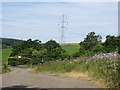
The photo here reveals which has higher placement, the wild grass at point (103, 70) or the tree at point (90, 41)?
the tree at point (90, 41)

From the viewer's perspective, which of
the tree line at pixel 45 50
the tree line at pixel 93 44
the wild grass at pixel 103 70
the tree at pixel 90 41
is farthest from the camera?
the tree at pixel 90 41

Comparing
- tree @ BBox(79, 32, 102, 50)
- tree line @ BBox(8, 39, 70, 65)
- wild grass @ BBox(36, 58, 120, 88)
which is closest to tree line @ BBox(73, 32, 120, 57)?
tree @ BBox(79, 32, 102, 50)

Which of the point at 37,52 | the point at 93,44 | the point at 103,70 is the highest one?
the point at 93,44

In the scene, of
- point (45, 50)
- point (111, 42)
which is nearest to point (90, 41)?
point (45, 50)

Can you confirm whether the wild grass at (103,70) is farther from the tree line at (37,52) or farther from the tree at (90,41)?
the tree at (90,41)

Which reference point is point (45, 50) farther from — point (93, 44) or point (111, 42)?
point (111, 42)

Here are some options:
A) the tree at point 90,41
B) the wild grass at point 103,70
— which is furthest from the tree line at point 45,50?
the wild grass at point 103,70

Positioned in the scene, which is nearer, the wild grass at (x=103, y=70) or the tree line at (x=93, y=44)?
the wild grass at (x=103, y=70)

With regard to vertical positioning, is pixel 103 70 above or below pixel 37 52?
below

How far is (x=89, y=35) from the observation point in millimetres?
50094

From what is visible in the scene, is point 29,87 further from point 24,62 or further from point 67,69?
point 24,62

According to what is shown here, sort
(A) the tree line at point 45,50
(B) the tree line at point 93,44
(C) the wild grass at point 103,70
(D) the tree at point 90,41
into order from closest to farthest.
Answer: (C) the wild grass at point 103,70 → (B) the tree line at point 93,44 → (A) the tree line at point 45,50 → (D) the tree at point 90,41

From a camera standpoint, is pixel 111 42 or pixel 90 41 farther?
pixel 90 41

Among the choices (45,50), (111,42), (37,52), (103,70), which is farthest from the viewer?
(37,52)
